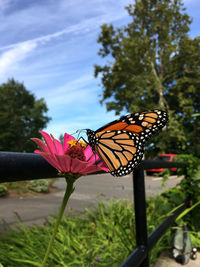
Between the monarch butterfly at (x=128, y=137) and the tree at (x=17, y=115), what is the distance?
38.8 meters

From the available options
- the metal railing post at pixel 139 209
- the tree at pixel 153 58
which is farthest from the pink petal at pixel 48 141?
the tree at pixel 153 58

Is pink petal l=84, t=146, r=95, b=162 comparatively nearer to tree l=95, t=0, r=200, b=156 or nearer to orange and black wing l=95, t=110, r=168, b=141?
orange and black wing l=95, t=110, r=168, b=141

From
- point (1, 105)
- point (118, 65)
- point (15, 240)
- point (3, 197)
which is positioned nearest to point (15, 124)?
point (1, 105)

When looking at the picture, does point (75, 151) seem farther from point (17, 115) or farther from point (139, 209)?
point (17, 115)

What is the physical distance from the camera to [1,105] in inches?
1619

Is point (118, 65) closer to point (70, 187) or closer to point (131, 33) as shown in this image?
point (131, 33)

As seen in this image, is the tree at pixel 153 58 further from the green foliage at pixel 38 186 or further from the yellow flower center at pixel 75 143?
the yellow flower center at pixel 75 143

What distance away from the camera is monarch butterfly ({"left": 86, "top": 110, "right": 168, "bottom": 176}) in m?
0.88

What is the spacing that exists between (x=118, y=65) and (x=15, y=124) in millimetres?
23629

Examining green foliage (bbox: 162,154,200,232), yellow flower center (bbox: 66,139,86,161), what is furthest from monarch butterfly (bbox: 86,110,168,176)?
green foliage (bbox: 162,154,200,232)

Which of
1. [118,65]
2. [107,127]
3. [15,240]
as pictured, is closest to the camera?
[107,127]

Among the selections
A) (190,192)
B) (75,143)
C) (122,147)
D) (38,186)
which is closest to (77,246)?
(190,192)

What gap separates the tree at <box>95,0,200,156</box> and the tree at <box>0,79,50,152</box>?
64.9 feet

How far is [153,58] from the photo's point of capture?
960 inches
